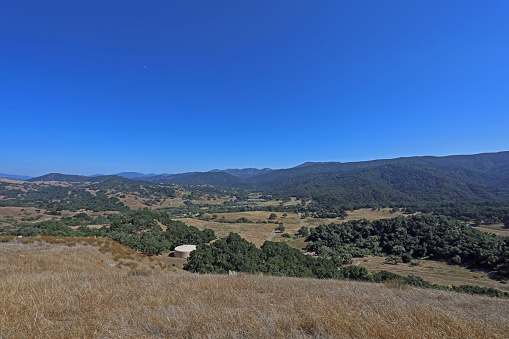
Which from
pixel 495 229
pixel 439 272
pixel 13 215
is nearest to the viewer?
pixel 439 272

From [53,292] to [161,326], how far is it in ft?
13.5

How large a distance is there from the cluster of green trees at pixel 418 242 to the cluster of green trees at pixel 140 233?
29.5 metres

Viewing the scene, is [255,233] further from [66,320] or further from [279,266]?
[66,320]

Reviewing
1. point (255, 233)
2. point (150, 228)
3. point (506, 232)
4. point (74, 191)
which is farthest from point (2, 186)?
point (506, 232)

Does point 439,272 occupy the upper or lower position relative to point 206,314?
lower

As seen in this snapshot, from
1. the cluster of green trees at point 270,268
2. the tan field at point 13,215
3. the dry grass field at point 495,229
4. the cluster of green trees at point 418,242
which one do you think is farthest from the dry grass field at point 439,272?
the tan field at point 13,215

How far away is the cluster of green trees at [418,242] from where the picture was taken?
122 feet

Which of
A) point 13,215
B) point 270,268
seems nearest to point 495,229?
point 270,268

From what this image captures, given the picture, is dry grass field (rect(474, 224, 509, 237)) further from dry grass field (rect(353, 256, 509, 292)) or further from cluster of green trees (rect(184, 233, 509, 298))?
cluster of green trees (rect(184, 233, 509, 298))

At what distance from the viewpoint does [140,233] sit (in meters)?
37.2

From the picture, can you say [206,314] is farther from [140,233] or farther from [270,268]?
[140,233]

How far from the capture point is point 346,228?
59188mm

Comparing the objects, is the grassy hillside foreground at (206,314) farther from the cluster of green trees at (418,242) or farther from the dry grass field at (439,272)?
the cluster of green trees at (418,242)

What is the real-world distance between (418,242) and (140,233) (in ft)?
199
